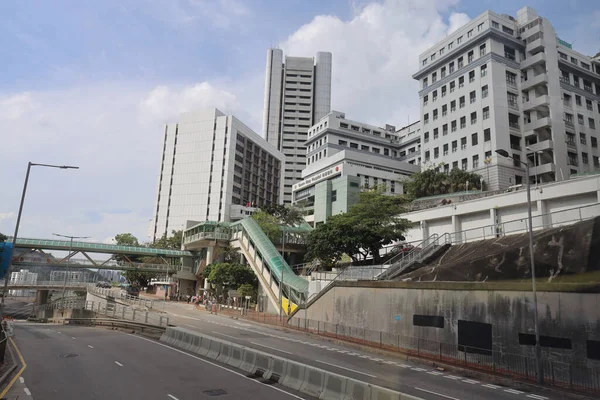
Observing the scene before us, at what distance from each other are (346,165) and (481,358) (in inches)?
2349

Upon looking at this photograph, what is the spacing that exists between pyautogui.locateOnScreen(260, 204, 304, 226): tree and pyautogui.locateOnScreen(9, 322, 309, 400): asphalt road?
44591 mm

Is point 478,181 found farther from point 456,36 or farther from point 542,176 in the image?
point 456,36

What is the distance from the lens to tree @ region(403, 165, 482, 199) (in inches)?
2329

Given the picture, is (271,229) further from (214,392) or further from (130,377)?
(214,392)

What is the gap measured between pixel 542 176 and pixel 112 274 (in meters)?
154

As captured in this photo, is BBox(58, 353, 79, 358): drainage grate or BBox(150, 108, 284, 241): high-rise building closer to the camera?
BBox(58, 353, 79, 358): drainage grate

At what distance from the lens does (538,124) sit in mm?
63906

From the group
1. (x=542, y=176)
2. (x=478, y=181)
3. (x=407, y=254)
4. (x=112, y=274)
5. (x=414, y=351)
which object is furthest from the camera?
(x=112, y=274)

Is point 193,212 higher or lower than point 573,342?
higher

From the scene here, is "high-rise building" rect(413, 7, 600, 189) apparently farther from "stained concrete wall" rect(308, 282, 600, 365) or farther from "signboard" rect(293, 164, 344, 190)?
"stained concrete wall" rect(308, 282, 600, 365)

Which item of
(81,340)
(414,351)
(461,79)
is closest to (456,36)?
(461,79)

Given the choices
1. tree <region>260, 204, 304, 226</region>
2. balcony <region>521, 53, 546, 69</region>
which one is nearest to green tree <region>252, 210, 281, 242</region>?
tree <region>260, 204, 304, 226</region>

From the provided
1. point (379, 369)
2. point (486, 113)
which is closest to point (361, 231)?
point (379, 369)

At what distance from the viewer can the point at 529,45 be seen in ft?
223
